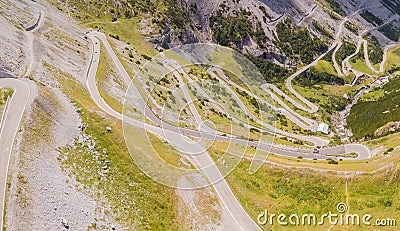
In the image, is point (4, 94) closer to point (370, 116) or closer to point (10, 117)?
point (10, 117)

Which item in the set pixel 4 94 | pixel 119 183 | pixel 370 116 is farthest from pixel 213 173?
pixel 370 116

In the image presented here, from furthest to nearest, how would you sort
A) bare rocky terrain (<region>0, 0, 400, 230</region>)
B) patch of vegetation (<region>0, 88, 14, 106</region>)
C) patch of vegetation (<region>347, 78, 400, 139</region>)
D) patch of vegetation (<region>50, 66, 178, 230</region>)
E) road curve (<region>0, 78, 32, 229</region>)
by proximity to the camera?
patch of vegetation (<region>347, 78, 400, 139</region>)
patch of vegetation (<region>0, 88, 14, 106</region>)
patch of vegetation (<region>50, 66, 178, 230</region>)
road curve (<region>0, 78, 32, 229</region>)
bare rocky terrain (<region>0, 0, 400, 230</region>)

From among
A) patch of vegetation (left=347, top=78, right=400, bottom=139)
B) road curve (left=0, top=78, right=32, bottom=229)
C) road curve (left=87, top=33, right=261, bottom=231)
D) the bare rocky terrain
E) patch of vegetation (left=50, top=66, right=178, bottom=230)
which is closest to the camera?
the bare rocky terrain

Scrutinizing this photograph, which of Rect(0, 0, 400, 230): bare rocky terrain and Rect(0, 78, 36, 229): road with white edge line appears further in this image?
Rect(0, 78, 36, 229): road with white edge line

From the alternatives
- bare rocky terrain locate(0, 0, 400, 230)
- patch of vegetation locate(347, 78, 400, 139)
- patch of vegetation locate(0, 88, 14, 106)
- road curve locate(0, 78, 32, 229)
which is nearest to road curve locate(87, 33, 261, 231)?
bare rocky terrain locate(0, 0, 400, 230)

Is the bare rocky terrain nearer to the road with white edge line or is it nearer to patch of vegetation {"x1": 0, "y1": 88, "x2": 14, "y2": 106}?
the road with white edge line

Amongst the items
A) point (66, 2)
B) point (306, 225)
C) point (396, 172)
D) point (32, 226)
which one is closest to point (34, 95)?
point (32, 226)

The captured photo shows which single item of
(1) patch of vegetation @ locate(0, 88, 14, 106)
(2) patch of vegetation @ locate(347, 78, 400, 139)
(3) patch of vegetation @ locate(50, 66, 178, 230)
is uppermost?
(2) patch of vegetation @ locate(347, 78, 400, 139)

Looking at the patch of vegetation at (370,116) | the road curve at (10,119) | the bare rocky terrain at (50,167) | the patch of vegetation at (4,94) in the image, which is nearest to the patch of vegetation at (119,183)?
the bare rocky terrain at (50,167)
